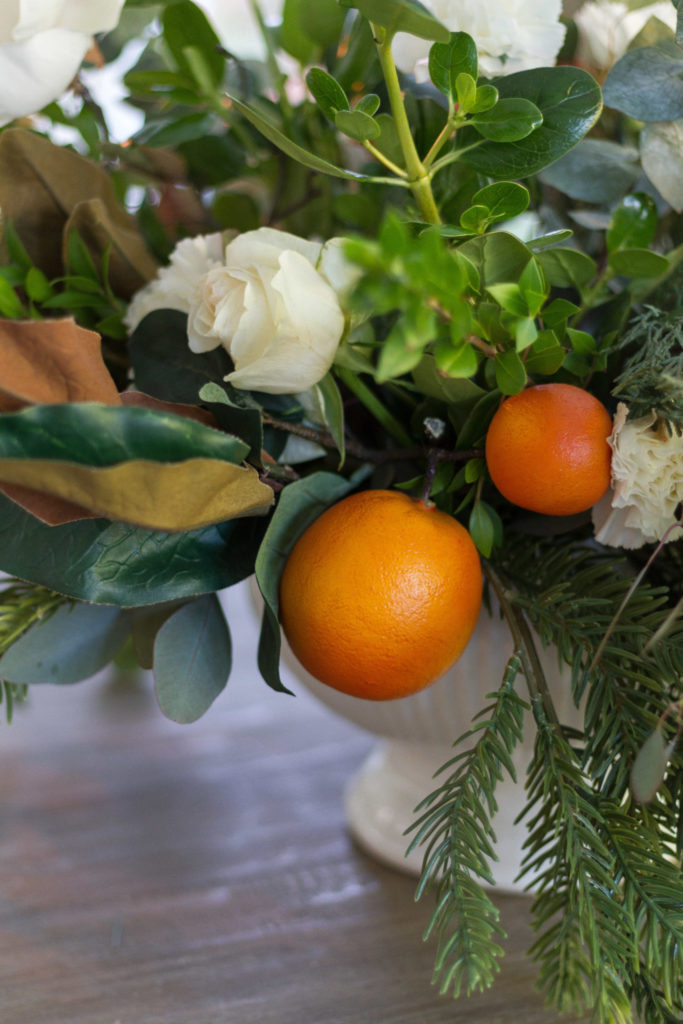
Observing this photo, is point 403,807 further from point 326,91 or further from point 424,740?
point 326,91

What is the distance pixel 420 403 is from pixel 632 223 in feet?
0.36

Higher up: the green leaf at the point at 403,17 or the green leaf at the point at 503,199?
the green leaf at the point at 403,17

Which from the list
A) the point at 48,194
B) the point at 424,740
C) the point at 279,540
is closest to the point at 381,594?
the point at 279,540

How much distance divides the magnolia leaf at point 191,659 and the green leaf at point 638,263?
21 centimetres

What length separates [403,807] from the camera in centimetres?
44

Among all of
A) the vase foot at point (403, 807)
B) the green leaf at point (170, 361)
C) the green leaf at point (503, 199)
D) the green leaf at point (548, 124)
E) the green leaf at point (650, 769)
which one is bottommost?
the vase foot at point (403, 807)

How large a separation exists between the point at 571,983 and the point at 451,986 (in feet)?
0.28

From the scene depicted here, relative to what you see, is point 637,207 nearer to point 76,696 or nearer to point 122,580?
point 122,580

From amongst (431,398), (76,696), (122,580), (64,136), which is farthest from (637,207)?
(76,696)

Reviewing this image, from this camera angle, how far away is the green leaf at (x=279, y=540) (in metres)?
0.29

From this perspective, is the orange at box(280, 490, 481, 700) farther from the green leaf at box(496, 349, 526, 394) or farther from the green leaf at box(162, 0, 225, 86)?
the green leaf at box(162, 0, 225, 86)

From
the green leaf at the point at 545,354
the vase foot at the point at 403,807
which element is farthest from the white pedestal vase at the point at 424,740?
the green leaf at the point at 545,354

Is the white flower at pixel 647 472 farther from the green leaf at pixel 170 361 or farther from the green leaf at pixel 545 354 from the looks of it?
the green leaf at pixel 170 361

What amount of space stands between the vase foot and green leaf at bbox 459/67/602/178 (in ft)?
0.89
